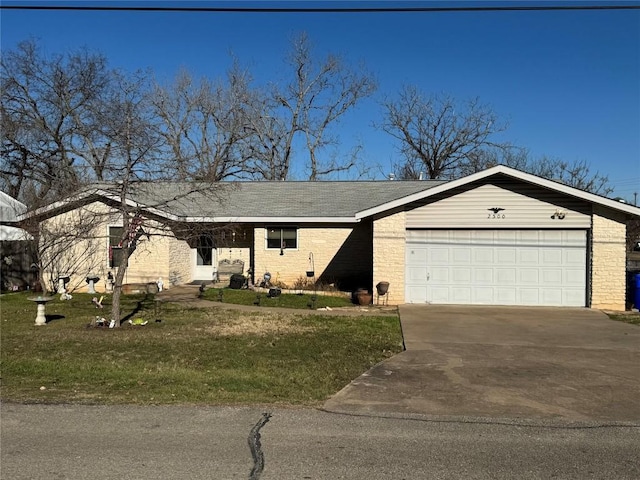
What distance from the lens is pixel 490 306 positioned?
1593 cm

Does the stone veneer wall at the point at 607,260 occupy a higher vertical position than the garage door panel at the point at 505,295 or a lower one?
higher

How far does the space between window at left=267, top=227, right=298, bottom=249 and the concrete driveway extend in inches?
326

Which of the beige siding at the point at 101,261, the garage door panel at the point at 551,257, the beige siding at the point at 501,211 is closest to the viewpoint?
the beige siding at the point at 501,211

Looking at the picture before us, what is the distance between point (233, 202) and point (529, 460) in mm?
18315

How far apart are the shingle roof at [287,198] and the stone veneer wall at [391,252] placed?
365cm

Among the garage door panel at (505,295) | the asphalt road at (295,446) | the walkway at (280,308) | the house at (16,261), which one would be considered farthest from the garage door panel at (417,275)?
the house at (16,261)

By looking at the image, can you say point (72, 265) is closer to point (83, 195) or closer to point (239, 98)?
point (83, 195)

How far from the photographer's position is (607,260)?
50.6 feet

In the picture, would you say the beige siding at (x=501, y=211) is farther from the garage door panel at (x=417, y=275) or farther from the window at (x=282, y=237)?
the window at (x=282, y=237)

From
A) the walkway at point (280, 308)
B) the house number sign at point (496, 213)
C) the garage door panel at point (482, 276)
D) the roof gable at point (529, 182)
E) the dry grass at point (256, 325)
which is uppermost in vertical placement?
the roof gable at point (529, 182)

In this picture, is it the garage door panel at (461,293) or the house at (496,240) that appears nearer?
the house at (496,240)

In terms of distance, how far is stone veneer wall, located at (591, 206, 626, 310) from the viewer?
1536 cm

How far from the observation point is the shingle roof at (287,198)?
20328mm

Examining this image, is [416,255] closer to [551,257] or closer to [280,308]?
[551,257]
